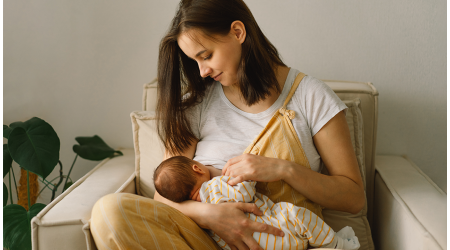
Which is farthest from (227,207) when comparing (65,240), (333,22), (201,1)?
(333,22)

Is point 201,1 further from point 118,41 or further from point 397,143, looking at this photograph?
point 397,143

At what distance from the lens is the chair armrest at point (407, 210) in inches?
36.2

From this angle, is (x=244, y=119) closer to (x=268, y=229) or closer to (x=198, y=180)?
(x=198, y=180)

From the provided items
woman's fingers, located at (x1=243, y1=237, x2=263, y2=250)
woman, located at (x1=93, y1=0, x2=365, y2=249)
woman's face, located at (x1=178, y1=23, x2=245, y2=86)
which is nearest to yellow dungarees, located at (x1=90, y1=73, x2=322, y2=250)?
woman, located at (x1=93, y1=0, x2=365, y2=249)

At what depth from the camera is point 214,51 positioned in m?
1.08

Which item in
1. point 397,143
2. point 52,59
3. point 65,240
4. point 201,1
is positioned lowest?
point 65,240

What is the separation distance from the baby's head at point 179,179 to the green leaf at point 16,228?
22.5 inches

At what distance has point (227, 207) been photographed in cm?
100

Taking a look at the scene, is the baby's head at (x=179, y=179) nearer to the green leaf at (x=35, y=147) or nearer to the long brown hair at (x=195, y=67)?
the long brown hair at (x=195, y=67)

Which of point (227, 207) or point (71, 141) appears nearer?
point (227, 207)

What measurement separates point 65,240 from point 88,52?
1107mm

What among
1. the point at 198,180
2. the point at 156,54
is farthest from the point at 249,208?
the point at 156,54

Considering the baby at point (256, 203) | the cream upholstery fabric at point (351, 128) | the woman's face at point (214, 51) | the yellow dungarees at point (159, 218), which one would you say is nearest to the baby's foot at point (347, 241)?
the baby at point (256, 203)

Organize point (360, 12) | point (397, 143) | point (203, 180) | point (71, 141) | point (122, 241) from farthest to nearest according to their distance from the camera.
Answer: point (71, 141) → point (397, 143) → point (360, 12) → point (203, 180) → point (122, 241)
